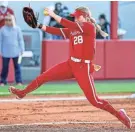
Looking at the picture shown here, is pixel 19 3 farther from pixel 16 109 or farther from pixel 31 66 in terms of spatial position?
pixel 16 109

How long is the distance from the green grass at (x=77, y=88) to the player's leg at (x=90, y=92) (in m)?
4.87

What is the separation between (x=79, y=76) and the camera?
27.0ft

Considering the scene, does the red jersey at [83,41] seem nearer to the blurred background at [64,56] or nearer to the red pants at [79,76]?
the red pants at [79,76]

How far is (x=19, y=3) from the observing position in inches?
696

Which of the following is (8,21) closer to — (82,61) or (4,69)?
(4,69)

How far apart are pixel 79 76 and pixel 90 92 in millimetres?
291

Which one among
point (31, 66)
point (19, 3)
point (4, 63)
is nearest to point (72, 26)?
point (4, 63)

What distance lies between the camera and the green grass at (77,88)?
1343 cm

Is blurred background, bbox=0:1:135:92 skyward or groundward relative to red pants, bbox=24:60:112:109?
groundward

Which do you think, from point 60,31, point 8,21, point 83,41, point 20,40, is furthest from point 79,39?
point 20,40

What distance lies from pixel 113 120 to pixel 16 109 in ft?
6.95

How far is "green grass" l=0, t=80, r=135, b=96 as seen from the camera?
1343cm

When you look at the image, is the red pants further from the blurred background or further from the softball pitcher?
the blurred background

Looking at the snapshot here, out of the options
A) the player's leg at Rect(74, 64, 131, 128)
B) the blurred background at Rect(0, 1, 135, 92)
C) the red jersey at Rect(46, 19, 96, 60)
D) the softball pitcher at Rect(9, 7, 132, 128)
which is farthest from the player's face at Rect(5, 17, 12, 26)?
the player's leg at Rect(74, 64, 131, 128)
